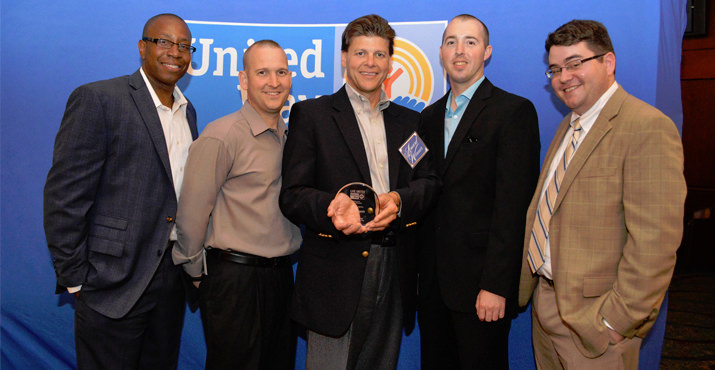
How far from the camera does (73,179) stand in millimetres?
1935

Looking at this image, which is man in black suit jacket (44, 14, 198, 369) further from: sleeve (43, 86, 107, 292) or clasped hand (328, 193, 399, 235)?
clasped hand (328, 193, 399, 235)

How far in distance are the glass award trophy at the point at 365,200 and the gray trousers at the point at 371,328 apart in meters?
0.25

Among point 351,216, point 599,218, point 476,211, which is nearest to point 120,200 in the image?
point 351,216

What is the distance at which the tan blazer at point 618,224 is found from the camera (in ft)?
5.43

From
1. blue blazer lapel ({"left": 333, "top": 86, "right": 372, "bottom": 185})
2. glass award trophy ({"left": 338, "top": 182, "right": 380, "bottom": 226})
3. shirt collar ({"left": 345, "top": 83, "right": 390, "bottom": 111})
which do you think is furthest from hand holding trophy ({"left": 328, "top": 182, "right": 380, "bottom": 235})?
shirt collar ({"left": 345, "top": 83, "right": 390, "bottom": 111})

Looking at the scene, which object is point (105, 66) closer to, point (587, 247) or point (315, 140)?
point (315, 140)

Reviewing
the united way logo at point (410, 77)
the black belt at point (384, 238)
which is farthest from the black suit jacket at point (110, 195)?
the united way logo at point (410, 77)

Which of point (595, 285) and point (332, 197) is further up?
point (332, 197)

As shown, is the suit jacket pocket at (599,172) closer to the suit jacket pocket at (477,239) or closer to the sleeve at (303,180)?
the suit jacket pocket at (477,239)

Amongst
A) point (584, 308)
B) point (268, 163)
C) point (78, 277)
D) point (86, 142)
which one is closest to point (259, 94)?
point (268, 163)

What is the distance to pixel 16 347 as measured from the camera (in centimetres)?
334

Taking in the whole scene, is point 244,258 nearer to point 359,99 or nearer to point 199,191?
point 199,191

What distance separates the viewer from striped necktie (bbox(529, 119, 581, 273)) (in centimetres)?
196

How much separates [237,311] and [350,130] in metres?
0.99
